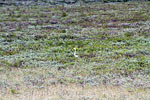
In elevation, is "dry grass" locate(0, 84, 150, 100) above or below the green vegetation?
above

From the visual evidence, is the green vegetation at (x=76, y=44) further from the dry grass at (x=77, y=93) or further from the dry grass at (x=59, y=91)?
the dry grass at (x=77, y=93)

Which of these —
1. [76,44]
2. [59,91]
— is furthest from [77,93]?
[76,44]

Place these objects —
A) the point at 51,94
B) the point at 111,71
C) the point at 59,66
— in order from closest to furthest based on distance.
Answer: the point at 51,94 → the point at 111,71 → the point at 59,66

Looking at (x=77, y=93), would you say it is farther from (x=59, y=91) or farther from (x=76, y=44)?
(x=76, y=44)

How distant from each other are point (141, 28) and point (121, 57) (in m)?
13.8

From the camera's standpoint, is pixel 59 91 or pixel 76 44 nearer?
pixel 59 91

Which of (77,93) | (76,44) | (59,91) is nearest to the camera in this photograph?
(77,93)

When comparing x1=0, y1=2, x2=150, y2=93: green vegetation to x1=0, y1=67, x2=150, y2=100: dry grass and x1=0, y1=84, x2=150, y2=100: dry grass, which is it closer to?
x1=0, y1=67, x2=150, y2=100: dry grass

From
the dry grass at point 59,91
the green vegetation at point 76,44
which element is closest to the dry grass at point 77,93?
the dry grass at point 59,91

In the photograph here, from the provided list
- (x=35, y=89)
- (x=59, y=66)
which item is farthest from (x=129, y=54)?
(x=35, y=89)

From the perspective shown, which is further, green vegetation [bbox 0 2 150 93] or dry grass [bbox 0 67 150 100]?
green vegetation [bbox 0 2 150 93]

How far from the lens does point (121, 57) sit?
78.5 feet

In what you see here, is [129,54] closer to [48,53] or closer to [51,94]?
[48,53]

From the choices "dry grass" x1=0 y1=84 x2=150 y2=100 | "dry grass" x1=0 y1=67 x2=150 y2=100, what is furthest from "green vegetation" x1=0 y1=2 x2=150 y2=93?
"dry grass" x1=0 y1=84 x2=150 y2=100
